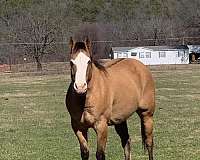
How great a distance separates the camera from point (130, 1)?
114 meters

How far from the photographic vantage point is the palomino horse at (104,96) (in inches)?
223

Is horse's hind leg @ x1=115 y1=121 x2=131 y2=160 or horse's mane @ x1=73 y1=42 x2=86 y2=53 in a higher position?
horse's mane @ x1=73 y1=42 x2=86 y2=53

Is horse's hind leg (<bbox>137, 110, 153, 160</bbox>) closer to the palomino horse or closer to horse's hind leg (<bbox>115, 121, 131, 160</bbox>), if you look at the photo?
the palomino horse

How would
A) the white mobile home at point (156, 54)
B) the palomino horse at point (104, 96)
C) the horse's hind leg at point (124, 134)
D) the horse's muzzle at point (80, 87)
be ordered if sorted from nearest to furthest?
1. the horse's muzzle at point (80, 87)
2. the palomino horse at point (104, 96)
3. the horse's hind leg at point (124, 134)
4. the white mobile home at point (156, 54)

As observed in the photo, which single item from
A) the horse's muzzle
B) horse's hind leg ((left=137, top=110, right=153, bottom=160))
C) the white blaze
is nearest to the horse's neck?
the white blaze

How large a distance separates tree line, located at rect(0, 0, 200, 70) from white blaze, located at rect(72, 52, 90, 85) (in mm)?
58498

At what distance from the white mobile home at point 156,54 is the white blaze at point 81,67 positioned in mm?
72088

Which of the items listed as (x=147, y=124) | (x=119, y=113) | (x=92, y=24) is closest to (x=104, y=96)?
(x=119, y=113)

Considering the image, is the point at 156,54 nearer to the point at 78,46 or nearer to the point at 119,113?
the point at 119,113

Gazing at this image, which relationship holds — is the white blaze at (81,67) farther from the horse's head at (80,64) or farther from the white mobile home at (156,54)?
the white mobile home at (156,54)

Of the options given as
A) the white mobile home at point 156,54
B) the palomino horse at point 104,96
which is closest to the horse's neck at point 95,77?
the palomino horse at point 104,96

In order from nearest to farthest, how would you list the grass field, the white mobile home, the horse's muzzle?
1. the horse's muzzle
2. the grass field
3. the white mobile home

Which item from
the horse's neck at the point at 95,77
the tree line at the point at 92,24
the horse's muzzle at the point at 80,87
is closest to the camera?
the horse's muzzle at the point at 80,87

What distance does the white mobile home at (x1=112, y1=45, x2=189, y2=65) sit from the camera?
78.1 m
